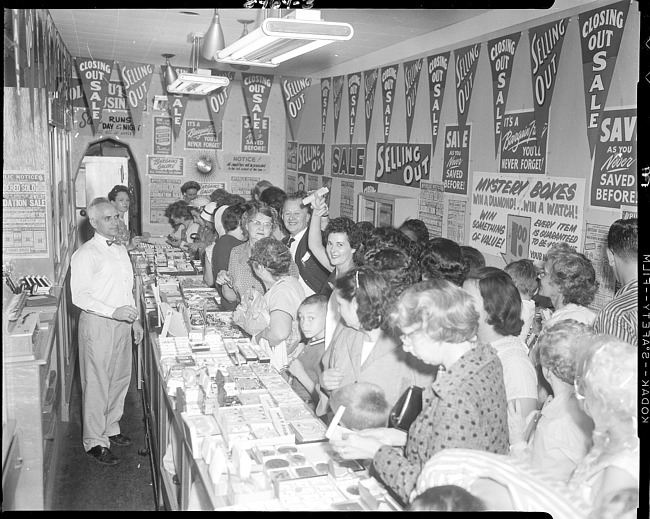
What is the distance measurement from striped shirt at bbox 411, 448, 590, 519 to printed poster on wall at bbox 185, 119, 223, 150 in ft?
32.3

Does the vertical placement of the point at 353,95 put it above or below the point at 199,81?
above

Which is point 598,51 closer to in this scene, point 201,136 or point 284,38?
point 284,38

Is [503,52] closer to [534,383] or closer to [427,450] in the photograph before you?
[534,383]

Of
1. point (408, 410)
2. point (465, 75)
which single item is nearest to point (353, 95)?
point (465, 75)

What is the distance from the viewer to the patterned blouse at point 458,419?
2094 millimetres

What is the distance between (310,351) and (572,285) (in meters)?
1.64

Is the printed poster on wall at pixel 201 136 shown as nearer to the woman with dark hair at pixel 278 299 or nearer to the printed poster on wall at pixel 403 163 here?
the printed poster on wall at pixel 403 163

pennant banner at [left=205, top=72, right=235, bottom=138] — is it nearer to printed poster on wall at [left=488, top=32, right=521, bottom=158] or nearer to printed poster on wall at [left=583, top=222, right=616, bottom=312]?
printed poster on wall at [left=488, top=32, right=521, bottom=158]

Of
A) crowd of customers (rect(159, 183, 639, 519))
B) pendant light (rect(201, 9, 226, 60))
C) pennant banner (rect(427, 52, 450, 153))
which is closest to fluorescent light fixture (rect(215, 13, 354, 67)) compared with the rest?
crowd of customers (rect(159, 183, 639, 519))

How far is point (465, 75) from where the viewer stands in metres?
6.40

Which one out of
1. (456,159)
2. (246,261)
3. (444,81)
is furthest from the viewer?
(444,81)

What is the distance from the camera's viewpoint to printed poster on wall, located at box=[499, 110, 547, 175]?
5.39 meters

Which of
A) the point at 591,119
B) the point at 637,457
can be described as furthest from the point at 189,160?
the point at 637,457

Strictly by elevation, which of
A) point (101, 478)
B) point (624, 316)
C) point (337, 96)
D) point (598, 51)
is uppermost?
point (337, 96)
